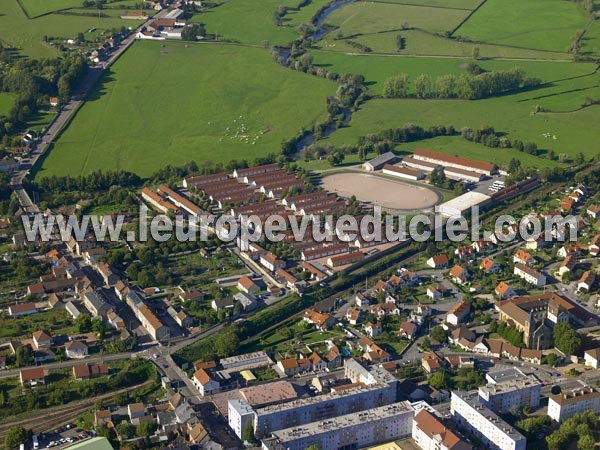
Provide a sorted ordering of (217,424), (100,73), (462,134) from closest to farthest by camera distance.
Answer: (217,424) → (462,134) → (100,73)

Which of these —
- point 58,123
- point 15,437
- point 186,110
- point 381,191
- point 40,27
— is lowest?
point 15,437

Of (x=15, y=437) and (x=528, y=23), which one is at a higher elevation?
(x=528, y=23)

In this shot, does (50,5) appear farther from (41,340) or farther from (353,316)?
(353,316)

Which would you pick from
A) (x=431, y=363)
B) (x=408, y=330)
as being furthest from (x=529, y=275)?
(x=431, y=363)

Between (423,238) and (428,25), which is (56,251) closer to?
(423,238)

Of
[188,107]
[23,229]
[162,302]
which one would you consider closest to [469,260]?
[162,302]

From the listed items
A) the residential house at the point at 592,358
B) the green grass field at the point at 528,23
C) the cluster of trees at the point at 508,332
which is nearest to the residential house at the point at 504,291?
the cluster of trees at the point at 508,332

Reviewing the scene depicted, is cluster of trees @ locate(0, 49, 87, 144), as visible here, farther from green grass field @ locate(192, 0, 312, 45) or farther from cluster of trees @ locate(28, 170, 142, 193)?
green grass field @ locate(192, 0, 312, 45)
